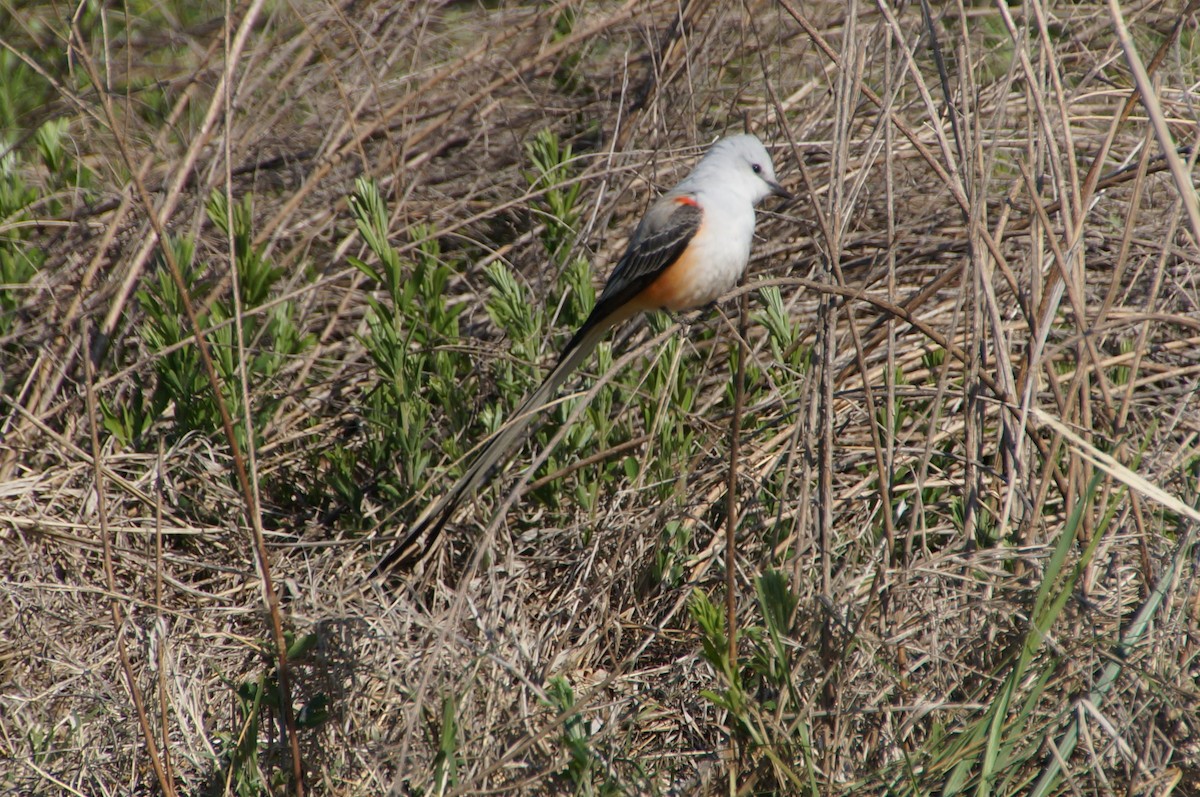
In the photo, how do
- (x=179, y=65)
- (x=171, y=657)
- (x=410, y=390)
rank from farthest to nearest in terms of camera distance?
(x=179, y=65), (x=410, y=390), (x=171, y=657)

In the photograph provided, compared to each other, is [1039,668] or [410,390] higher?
[410,390]

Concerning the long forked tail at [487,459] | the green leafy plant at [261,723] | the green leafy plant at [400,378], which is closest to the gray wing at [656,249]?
the long forked tail at [487,459]

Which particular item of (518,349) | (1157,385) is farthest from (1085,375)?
(518,349)

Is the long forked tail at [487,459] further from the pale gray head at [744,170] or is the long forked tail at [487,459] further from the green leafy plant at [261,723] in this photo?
the pale gray head at [744,170]

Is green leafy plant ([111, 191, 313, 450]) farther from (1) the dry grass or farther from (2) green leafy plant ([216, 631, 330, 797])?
(2) green leafy plant ([216, 631, 330, 797])

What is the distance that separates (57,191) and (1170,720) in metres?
5.20

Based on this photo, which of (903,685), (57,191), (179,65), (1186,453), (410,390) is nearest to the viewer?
(903,685)

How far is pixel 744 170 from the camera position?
4016 millimetres

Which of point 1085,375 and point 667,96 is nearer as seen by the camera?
point 1085,375

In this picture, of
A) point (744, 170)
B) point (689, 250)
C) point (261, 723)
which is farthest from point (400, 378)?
point (744, 170)

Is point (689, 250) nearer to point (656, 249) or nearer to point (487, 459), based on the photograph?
point (656, 249)

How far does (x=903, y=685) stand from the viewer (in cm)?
276

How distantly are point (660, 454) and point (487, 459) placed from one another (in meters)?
0.80

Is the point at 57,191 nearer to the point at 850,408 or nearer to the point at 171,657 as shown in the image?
the point at 171,657
